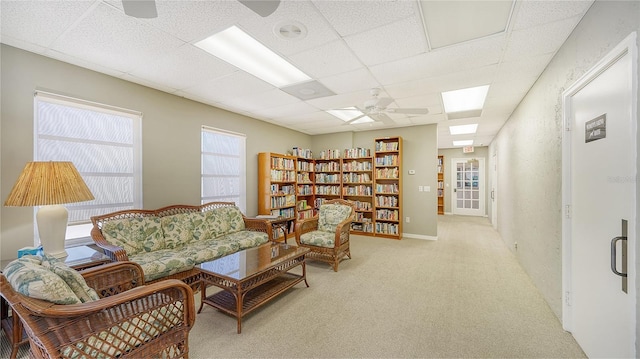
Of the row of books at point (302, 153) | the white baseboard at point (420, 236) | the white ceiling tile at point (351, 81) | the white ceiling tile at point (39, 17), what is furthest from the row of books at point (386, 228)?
the white ceiling tile at point (39, 17)

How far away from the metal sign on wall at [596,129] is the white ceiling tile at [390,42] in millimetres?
1355

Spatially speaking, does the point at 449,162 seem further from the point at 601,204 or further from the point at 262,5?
the point at 262,5

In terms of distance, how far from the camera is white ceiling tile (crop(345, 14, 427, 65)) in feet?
6.28

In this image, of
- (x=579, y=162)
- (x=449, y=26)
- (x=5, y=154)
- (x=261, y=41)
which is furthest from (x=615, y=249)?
(x=5, y=154)

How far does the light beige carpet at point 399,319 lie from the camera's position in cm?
182

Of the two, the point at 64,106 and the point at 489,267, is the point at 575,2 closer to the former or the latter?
the point at 489,267

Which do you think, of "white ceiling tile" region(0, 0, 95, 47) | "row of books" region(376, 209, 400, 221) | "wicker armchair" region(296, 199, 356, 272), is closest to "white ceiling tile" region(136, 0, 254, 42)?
"white ceiling tile" region(0, 0, 95, 47)

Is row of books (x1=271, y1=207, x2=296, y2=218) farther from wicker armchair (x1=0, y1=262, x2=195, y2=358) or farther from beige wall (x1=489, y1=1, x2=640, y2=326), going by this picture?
beige wall (x1=489, y1=1, x2=640, y2=326)

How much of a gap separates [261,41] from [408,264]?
3521mm

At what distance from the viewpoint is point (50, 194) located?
1919 mm

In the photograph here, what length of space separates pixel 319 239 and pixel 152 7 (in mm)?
3027

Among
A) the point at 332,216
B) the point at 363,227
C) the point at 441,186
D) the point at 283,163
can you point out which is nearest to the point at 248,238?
the point at 332,216

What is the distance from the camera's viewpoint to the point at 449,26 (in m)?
1.90

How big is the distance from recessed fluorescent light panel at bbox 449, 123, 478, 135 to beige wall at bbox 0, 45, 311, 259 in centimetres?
438
